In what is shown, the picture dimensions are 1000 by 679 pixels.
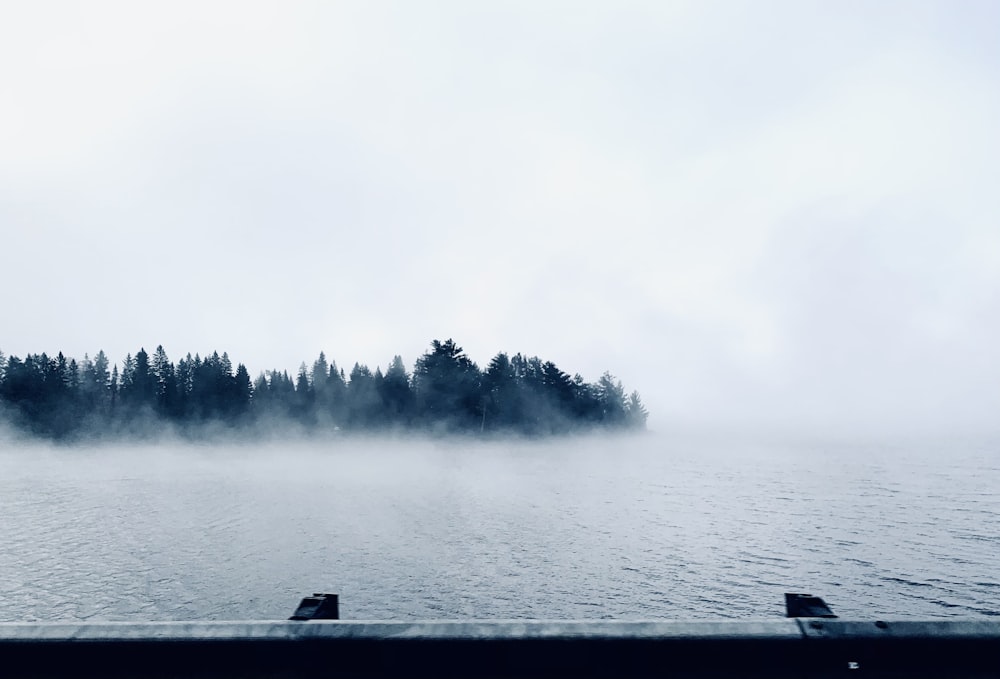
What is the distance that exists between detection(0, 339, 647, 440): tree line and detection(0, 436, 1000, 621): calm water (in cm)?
7781

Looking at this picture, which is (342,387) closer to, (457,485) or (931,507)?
(457,485)

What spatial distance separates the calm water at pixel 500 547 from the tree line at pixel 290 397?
77809mm

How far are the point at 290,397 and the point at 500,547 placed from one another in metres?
143

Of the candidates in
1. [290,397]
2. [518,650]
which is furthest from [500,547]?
[290,397]

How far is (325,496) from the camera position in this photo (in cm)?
5103

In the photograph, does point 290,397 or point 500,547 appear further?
point 290,397

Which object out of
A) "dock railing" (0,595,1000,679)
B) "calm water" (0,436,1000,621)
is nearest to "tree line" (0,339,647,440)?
"calm water" (0,436,1000,621)

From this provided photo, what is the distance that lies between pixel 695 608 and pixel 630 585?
124 inches

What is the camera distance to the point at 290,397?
6417 inches

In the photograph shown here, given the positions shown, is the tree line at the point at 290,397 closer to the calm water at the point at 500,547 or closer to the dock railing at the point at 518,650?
the calm water at the point at 500,547

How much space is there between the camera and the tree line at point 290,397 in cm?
13838

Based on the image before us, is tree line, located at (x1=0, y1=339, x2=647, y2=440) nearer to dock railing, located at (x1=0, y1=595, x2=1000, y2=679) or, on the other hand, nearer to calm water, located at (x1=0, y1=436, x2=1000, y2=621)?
calm water, located at (x1=0, y1=436, x2=1000, y2=621)

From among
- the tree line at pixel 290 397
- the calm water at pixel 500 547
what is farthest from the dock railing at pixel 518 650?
the tree line at pixel 290 397

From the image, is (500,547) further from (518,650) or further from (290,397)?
(290,397)
